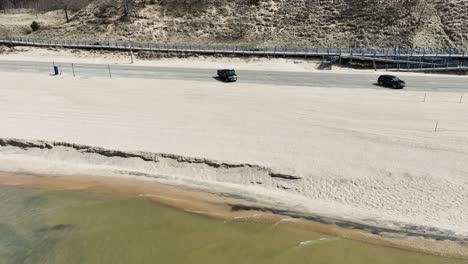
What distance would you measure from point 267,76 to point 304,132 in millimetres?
19009

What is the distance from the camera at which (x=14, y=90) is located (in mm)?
37781

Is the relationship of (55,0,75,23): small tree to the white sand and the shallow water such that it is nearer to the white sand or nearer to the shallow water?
the white sand

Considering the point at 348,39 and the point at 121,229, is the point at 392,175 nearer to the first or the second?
the point at 121,229

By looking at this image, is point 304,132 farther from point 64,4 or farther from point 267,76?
point 64,4

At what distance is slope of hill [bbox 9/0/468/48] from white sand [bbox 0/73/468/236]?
2445 cm

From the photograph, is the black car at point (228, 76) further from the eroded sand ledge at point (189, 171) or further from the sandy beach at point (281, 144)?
the eroded sand ledge at point (189, 171)

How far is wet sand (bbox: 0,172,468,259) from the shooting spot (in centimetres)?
1648

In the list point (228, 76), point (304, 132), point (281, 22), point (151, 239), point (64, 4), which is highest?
point (64, 4)

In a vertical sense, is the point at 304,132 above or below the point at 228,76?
below

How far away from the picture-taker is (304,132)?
1036 inches

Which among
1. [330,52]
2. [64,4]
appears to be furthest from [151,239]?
[64,4]

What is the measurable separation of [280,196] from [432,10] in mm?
51420

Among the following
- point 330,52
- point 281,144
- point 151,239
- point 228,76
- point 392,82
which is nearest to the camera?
point 151,239

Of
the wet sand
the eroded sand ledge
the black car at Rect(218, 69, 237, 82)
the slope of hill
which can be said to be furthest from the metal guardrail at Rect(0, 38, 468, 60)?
the wet sand
